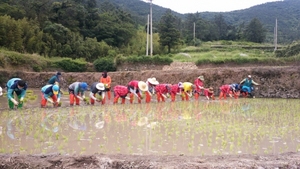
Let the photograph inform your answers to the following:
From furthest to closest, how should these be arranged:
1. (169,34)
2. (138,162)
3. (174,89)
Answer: (169,34) < (174,89) < (138,162)

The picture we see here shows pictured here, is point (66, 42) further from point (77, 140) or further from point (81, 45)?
point (77, 140)

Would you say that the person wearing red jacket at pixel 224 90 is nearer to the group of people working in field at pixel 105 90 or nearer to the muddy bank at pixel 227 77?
the group of people working in field at pixel 105 90

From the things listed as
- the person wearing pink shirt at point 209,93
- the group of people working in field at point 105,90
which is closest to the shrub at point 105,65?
the group of people working in field at point 105,90

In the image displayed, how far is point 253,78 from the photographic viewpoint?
1975 cm

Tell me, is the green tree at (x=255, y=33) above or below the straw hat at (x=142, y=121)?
above

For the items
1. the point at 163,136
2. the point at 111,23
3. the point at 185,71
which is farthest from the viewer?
the point at 111,23

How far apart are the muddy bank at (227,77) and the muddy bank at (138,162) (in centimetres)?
1475

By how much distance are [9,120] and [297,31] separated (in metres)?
62.2

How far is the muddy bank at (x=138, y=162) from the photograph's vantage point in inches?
185

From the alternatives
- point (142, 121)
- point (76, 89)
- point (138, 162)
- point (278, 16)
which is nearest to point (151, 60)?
point (76, 89)

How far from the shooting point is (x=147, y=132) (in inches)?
298

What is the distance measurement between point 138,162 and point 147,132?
2.81 m

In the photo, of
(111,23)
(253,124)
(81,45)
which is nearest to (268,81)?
(253,124)

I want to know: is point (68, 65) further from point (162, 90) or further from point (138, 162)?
point (138, 162)
